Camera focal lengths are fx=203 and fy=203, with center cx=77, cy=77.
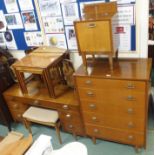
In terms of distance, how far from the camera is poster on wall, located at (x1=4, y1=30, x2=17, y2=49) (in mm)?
2490

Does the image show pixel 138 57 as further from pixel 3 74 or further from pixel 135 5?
pixel 3 74

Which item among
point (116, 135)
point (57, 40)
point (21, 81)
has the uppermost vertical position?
point (57, 40)

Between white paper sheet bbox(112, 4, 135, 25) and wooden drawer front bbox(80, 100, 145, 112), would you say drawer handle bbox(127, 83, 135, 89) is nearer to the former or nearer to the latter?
wooden drawer front bbox(80, 100, 145, 112)

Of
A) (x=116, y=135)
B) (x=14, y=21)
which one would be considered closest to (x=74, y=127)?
(x=116, y=135)

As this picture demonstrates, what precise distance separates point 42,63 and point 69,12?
0.58 metres

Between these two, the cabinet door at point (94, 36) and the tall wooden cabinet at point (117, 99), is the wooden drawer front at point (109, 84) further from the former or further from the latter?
the cabinet door at point (94, 36)

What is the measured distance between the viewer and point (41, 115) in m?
2.25

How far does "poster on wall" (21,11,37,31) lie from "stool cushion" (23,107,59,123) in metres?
0.93

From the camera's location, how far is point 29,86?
8.21 ft

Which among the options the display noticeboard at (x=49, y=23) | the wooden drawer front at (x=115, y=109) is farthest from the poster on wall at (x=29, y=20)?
the wooden drawer front at (x=115, y=109)

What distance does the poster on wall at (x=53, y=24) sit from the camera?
2123mm

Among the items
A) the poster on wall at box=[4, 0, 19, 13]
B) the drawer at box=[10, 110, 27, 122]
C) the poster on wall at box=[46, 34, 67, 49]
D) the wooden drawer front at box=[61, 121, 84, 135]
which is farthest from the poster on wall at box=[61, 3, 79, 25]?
the drawer at box=[10, 110, 27, 122]

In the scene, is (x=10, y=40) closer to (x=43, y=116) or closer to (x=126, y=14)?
(x=43, y=116)

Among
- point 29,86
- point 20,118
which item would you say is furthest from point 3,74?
point 20,118
